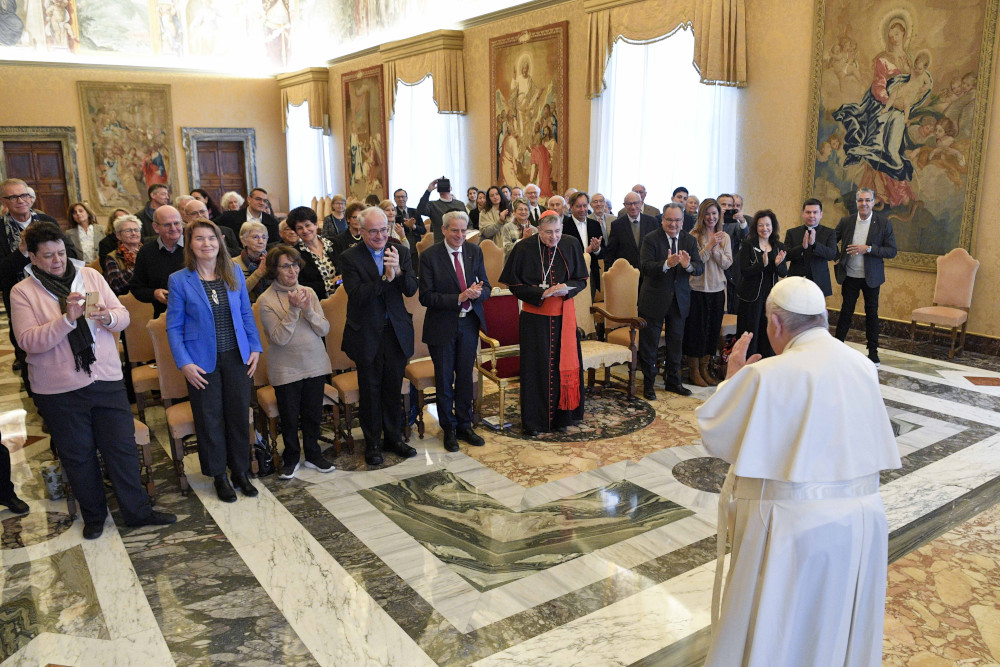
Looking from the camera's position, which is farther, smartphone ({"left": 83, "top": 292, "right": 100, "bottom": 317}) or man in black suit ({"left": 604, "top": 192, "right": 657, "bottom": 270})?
man in black suit ({"left": 604, "top": 192, "right": 657, "bottom": 270})

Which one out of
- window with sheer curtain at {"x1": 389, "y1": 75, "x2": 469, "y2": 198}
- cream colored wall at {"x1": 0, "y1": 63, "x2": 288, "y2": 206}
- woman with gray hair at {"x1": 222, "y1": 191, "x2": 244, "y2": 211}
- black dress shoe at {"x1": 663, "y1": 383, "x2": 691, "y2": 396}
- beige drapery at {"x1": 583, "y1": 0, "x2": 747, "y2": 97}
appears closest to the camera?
black dress shoe at {"x1": 663, "y1": 383, "x2": 691, "y2": 396}

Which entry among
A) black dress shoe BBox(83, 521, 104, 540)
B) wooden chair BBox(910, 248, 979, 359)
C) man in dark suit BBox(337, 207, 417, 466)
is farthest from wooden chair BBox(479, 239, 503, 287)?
wooden chair BBox(910, 248, 979, 359)

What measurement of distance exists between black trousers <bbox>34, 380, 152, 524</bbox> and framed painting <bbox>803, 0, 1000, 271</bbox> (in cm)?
813

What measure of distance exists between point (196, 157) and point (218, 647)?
18.4 meters

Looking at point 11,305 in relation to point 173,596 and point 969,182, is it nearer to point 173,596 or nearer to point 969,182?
point 173,596

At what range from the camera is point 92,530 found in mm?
4383

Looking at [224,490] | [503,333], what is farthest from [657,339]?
[224,490]

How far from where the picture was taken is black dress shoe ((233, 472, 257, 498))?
4.89 m

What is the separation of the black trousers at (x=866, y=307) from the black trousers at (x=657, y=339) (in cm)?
197

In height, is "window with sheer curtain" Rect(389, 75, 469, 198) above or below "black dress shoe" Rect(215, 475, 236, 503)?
above

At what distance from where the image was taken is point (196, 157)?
19.5 meters

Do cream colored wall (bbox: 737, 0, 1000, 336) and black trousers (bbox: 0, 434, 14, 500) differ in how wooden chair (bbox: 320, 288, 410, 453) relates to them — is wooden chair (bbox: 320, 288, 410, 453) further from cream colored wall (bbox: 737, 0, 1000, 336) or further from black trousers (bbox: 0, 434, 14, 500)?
cream colored wall (bbox: 737, 0, 1000, 336)

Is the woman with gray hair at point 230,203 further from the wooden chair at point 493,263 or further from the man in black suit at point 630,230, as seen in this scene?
the man in black suit at point 630,230

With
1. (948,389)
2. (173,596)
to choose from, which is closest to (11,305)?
(173,596)
